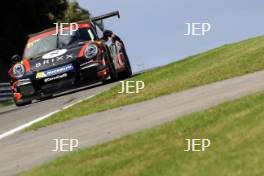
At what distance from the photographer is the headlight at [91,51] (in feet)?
57.3

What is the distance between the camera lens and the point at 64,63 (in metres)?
17.6

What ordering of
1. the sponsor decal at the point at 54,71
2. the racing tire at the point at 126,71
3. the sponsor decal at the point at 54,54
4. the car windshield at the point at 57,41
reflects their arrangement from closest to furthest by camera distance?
1. the sponsor decal at the point at 54,71
2. the sponsor decal at the point at 54,54
3. the car windshield at the point at 57,41
4. the racing tire at the point at 126,71

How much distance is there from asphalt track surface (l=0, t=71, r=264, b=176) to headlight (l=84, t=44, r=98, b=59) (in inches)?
228

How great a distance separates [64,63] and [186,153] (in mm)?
11136

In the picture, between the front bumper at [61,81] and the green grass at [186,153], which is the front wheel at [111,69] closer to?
the front bumper at [61,81]

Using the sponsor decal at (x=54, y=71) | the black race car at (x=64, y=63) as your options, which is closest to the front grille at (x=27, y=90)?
the black race car at (x=64, y=63)

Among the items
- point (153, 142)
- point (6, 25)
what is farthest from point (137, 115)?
point (6, 25)

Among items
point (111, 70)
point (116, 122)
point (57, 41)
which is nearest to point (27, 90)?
point (57, 41)

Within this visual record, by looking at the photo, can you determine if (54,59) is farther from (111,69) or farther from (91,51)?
(111,69)

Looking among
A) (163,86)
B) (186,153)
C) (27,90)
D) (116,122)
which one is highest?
(186,153)

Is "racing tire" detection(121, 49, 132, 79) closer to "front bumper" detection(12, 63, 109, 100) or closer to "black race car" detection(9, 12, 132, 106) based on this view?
"black race car" detection(9, 12, 132, 106)

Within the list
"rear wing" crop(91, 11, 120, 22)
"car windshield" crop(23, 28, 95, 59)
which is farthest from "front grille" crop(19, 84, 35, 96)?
"rear wing" crop(91, 11, 120, 22)

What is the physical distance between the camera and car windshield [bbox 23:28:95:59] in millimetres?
18541

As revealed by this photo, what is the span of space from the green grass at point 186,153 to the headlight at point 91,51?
8840 mm
